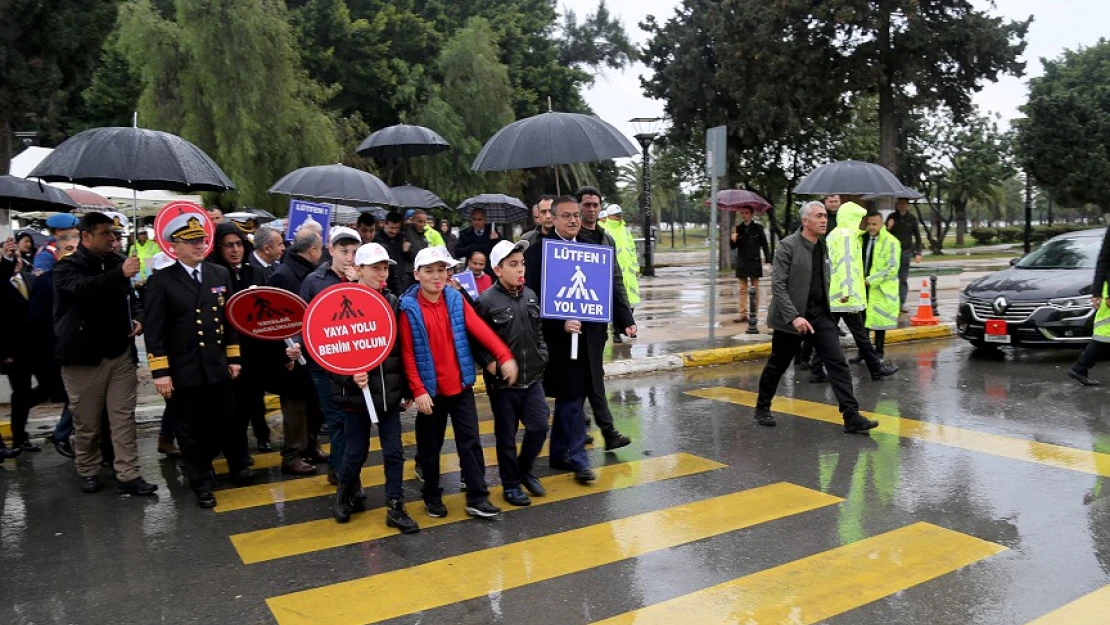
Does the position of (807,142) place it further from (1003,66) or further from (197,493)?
(197,493)

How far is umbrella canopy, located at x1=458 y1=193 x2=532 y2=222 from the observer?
1392 cm

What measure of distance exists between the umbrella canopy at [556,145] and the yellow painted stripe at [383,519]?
2439 millimetres

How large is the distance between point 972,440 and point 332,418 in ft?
16.5

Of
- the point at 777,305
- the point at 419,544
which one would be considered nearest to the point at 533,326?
the point at 419,544

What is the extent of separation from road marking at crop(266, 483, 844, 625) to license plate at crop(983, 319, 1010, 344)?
5899 mm

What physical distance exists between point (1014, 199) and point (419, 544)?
123281mm

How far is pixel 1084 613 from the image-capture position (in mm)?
4125

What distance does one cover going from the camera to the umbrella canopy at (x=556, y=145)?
287 inches

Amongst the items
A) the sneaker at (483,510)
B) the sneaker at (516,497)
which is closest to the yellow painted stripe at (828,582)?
the sneaker at (483,510)

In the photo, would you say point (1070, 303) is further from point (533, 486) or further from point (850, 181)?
point (533, 486)

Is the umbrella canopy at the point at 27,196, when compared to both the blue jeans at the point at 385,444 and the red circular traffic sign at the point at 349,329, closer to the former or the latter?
the red circular traffic sign at the point at 349,329

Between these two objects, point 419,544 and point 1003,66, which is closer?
point 419,544

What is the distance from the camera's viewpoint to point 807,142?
114 ft

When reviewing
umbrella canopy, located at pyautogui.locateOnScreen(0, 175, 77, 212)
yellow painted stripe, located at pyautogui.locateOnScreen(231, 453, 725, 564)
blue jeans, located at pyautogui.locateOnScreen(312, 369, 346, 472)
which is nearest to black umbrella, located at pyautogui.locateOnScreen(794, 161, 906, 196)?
yellow painted stripe, located at pyautogui.locateOnScreen(231, 453, 725, 564)
